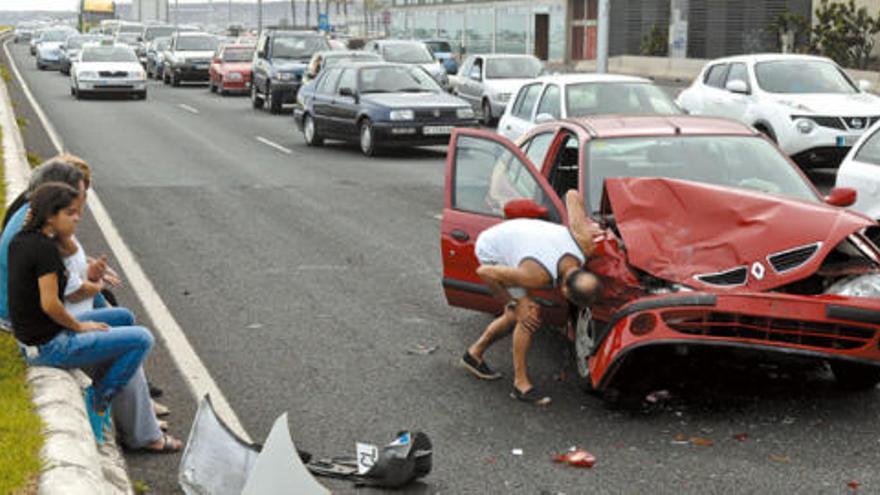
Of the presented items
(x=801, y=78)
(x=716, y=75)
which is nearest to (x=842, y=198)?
(x=801, y=78)

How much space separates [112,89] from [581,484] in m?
33.9

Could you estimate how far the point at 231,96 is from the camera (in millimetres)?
42031

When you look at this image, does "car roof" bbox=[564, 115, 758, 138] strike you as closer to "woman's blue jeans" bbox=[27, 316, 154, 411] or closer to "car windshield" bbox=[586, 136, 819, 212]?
"car windshield" bbox=[586, 136, 819, 212]

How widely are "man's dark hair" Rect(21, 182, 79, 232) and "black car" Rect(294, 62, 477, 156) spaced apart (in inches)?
633

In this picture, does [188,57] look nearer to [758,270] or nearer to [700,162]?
[700,162]

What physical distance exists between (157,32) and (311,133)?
40.8 m

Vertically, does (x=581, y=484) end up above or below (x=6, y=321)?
below

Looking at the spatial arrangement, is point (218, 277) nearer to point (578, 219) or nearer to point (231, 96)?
point (578, 219)

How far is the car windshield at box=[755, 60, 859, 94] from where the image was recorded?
1903 cm

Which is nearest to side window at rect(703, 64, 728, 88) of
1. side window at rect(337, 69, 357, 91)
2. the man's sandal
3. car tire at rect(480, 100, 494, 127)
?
side window at rect(337, 69, 357, 91)

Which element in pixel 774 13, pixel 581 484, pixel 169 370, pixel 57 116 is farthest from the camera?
pixel 774 13

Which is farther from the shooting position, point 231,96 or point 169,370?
point 231,96

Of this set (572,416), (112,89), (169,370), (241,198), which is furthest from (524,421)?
(112,89)

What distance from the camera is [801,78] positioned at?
19.2 m
